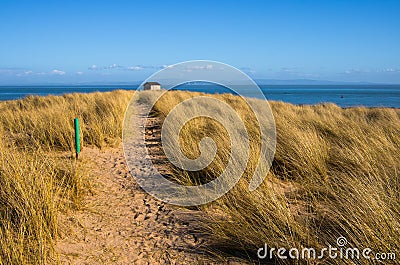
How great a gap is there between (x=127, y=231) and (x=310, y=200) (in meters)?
2.08

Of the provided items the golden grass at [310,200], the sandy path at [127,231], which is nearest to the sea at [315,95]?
the golden grass at [310,200]

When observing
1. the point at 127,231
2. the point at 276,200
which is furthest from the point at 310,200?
the point at 127,231

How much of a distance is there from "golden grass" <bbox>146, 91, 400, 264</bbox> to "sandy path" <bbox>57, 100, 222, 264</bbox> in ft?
1.05

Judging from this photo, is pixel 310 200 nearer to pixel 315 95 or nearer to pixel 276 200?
pixel 276 200

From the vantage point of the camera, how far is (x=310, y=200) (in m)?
3.37

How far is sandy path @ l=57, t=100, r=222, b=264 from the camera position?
260 centimetres

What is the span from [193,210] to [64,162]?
2.33 metres

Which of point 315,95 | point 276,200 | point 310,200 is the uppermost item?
point 315,95

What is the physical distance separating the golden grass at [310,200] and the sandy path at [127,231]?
320 millimetres

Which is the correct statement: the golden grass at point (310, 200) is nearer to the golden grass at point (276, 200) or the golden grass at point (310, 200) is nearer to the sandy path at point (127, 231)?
the golden grass at point (276, 200)

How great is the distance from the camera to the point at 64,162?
4.52 metres

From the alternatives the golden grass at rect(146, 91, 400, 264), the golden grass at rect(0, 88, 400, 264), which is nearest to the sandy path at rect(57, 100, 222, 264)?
the golden grass at rect(0, 88, 400, 264)

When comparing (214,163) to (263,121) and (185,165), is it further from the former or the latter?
(263,121)

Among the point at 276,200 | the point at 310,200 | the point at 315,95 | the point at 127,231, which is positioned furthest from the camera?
the point at 315,95
